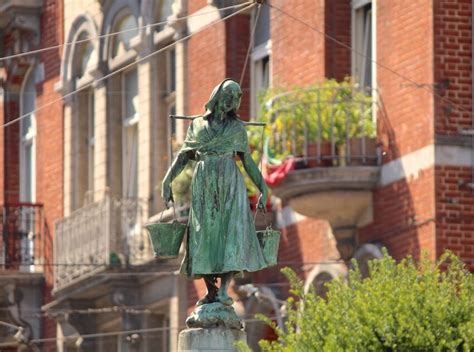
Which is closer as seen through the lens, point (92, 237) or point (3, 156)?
point (92, 237)

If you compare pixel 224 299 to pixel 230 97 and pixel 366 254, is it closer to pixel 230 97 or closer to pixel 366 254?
pixel 230 97

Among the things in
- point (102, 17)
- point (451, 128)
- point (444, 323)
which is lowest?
point (444, 323)

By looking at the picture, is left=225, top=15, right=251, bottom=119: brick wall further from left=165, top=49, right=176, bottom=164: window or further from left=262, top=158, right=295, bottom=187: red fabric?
left=262, top=158, right=295, bottom=187: red fabric

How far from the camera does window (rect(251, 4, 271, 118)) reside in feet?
129

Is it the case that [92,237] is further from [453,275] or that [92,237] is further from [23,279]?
[453,275]

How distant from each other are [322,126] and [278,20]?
402 centimetres

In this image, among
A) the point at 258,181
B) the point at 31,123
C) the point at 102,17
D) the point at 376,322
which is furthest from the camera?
the point at 31,123

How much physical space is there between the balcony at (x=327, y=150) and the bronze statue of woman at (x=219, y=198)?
9.74 meters

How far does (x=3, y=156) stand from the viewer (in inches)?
1967

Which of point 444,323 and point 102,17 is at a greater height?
point 102,17

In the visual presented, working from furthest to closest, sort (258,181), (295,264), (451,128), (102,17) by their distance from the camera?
(102,17) → (295,264) → (451,128) → (258,181)

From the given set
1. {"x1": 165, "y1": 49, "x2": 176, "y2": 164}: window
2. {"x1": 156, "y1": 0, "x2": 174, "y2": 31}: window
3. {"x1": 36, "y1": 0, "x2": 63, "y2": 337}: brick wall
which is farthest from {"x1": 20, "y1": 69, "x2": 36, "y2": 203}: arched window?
{"x1": 156, "y1": 0, "x2": 174, "y2": 31}: window

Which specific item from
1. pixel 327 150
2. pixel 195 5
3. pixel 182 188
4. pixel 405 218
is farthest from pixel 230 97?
pixel 195 5

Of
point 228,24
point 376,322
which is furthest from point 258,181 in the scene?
point 228,24
